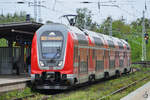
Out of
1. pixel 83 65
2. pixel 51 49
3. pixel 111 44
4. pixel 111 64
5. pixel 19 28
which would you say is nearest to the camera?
pixel 51 49

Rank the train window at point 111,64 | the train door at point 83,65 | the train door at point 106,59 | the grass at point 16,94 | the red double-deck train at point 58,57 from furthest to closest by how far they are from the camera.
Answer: the train window at point 111,64
the train door at point 106,59
the train door at point 83,65
the red double-deck train at point 58,57
the grass at point 16,94

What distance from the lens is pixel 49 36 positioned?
650 inches

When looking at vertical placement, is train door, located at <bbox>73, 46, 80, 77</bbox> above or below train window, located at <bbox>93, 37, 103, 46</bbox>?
below

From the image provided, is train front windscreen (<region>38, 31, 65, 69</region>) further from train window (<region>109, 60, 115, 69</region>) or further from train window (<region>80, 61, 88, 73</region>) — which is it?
train window (<region>109, 60, 115, 69</region>)

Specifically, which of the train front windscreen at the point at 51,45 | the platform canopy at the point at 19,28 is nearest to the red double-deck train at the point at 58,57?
the train front windscreen at the point at 51,45

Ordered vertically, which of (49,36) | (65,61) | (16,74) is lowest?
(16,74)

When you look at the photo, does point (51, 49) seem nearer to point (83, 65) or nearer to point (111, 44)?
point (83, 65)

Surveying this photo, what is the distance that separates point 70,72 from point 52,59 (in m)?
1.07

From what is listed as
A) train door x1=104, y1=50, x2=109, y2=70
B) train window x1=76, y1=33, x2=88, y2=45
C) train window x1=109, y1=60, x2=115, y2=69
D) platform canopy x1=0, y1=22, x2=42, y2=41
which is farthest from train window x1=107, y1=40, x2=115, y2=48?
train window x1=76, y1=33, x2=88, y2=45

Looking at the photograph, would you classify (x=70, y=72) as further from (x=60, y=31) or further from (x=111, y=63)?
(x=111, y=63)

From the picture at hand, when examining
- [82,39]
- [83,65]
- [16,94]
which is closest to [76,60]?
[83,65]

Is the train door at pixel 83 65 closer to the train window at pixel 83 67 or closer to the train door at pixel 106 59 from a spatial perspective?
the train window at pixel 83 67

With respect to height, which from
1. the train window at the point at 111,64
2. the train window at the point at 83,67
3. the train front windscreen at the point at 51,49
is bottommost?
the train window at the point at 111,64

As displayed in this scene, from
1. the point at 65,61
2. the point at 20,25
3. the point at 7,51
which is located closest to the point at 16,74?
the point at 7,51
